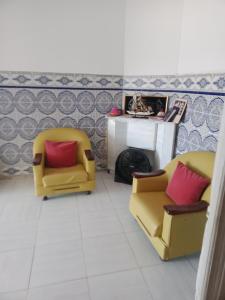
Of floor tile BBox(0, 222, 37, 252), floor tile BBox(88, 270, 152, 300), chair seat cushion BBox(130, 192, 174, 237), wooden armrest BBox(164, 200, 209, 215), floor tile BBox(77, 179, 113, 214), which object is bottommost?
floor tile BBox(88, 270, 152, 300)

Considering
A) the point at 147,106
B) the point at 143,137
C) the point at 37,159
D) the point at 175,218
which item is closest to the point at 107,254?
the point at 175,218

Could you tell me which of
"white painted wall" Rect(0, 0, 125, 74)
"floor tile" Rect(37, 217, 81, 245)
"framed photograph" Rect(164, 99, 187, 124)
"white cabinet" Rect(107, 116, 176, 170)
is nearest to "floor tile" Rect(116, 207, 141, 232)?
"floor tile" Rect(37, 217, 81, 245)

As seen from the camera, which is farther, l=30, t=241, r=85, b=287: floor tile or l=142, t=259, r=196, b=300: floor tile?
l=30, t=241, r=85, b=287: floor tile

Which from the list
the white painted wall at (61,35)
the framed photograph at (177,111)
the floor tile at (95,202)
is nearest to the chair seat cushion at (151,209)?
the floor tile at (95,202)

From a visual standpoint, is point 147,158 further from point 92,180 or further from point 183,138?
point 92,180

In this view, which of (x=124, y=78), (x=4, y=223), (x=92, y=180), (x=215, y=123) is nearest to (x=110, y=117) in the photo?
(x=124, y=78)

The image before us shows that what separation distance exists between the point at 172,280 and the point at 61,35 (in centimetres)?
325

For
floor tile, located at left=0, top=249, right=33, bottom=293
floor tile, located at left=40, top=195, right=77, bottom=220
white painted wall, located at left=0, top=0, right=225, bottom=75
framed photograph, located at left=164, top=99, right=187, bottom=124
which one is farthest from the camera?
white painted wall, located at left=0, top=0, right=225, bottom=75

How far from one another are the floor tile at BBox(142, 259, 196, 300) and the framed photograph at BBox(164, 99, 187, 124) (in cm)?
167

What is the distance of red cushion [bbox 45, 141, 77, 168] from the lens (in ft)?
10.1

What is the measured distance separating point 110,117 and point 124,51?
104 cm

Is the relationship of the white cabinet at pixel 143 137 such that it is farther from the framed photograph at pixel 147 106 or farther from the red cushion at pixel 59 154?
the red cushion at pixel 59 154

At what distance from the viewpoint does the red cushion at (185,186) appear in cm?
204

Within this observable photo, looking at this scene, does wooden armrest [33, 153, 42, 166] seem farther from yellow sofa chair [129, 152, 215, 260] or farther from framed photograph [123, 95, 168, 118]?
framed photograph [123, 95, 168, 118]
